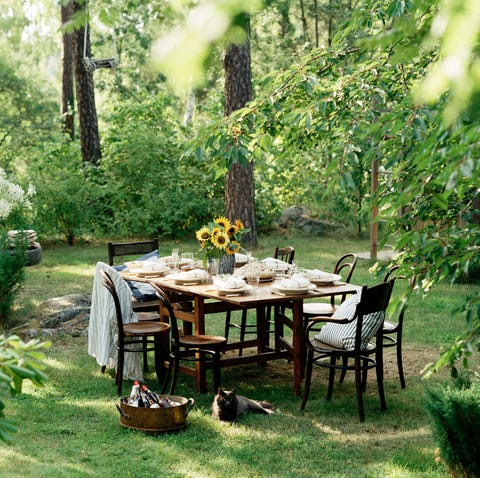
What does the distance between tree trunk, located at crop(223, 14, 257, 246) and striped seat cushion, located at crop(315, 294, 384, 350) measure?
19.0ft

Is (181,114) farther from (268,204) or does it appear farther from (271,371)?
(271,371)

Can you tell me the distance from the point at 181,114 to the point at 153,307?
23.6 m

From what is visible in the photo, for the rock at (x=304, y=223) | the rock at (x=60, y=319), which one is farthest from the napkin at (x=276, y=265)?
the rock at (x=304, y=223)

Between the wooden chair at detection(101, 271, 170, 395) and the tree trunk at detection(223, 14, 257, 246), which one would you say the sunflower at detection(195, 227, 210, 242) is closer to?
the wooden chair at detection(101, 271, 170, 395)

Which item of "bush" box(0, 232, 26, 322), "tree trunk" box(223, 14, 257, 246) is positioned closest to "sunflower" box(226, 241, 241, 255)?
"bush" box(0, 232, 26, 322)

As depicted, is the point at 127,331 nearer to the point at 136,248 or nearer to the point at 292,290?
the point at 292,290

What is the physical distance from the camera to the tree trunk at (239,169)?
37.8 feet

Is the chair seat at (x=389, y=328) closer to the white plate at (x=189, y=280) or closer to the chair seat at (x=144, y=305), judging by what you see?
the white plate at (x=189, y=280)

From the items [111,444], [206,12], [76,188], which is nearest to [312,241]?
[76,188]

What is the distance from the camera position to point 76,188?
13.4m

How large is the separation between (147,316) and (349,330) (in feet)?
6.04

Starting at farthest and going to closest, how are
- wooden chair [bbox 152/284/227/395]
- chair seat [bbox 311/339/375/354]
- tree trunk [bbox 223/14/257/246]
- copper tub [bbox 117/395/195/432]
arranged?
tree trunk [bbox 223/14/257/246], wooden chair [bbox 152/284/227/395], chair seat [bbox 311/339/375/354], copper tub [bbox 117/395/195/432]

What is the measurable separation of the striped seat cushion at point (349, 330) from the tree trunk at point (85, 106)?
956cm

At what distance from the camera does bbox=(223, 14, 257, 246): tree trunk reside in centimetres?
1152
